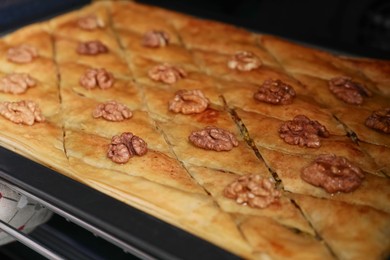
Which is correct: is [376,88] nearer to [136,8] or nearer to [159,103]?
[159,103]

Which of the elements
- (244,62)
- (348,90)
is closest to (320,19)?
(244,62)

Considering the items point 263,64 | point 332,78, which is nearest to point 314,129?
point 332,78

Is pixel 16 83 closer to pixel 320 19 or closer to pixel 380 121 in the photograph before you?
pixel 380 121

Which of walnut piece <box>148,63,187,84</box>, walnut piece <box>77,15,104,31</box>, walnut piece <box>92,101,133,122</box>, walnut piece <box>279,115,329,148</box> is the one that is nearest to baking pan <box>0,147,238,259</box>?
walnut piece <box>92,101,133,122</box>

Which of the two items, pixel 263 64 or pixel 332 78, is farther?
pixel 263 64

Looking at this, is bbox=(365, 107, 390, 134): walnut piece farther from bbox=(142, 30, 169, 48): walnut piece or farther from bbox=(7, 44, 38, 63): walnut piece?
bbox=(7, 44, 38, 63): walnut piece

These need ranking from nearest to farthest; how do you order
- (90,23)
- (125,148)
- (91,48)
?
(125,148), (91,48), (90,23)
